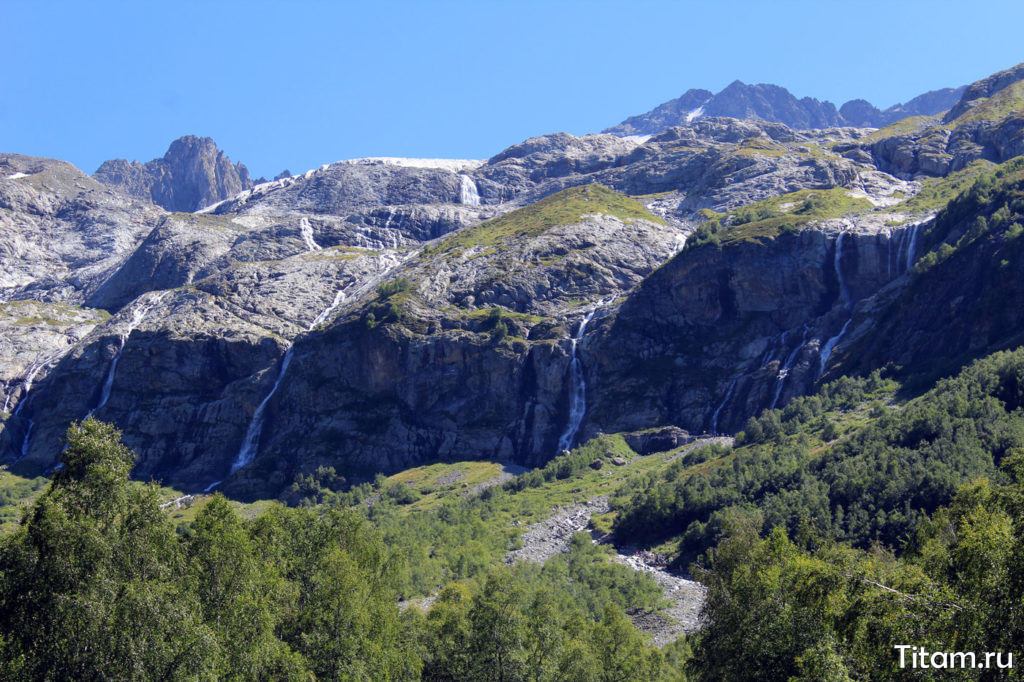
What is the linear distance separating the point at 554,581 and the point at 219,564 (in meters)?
41.7

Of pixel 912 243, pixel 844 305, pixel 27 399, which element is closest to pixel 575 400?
pixel 844 305

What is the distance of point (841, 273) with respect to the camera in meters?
156

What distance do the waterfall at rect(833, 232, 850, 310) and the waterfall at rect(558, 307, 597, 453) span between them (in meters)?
52.1

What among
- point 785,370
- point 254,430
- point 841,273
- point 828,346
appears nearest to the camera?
point 828,346

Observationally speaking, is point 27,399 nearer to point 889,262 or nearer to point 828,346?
point 828,346

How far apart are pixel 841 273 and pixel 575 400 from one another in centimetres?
5856

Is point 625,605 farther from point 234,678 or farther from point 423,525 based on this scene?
point 234,678

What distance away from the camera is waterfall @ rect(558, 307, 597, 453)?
15088cm

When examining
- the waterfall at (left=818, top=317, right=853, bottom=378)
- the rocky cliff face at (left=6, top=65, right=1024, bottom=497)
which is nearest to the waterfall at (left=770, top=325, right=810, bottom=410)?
the rocky cliff face at (left=6, top=65, right=1024, bottom=497)

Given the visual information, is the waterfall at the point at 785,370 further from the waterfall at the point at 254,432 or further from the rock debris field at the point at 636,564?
the waterfall at the point at 254,432

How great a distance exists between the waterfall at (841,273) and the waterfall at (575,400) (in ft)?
171

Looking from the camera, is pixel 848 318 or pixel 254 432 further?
pixel 254 432

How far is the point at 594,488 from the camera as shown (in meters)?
122

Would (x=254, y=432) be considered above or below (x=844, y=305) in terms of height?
below
